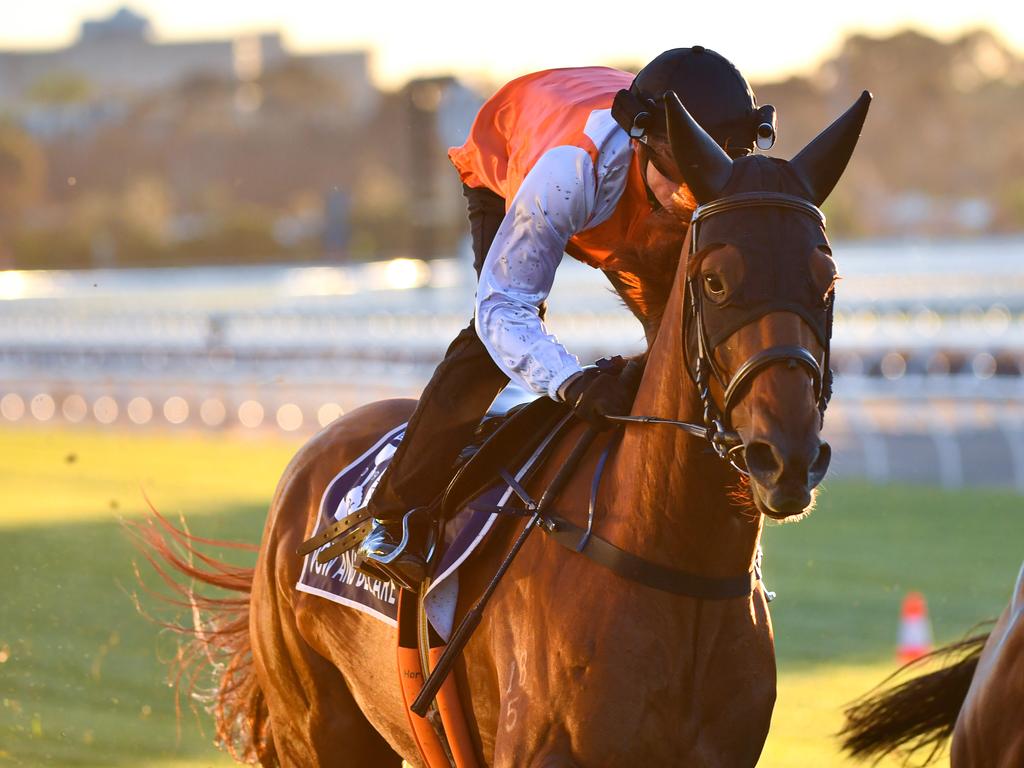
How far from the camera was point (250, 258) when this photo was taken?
1864 inches

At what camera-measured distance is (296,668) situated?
14.6 ft

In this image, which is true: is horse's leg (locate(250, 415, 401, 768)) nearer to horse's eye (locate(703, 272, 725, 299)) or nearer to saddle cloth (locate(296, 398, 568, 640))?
saddle cloth (locate(296, 398, 568, 640))

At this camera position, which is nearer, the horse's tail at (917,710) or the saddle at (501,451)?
the saddle at (501,451)

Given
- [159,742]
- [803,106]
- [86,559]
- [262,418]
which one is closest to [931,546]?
[86,559]

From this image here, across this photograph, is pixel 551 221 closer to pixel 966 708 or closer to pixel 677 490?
pixel 677 490

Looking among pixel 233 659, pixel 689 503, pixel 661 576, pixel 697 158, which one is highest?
pixel 697 158

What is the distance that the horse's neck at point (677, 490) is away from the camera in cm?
321

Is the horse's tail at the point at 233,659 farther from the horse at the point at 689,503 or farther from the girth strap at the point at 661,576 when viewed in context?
the girth strap at the point at 661,576

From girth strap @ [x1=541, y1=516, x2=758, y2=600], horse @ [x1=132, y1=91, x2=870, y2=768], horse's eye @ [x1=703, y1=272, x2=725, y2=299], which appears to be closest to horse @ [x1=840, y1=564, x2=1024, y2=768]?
horse @ [x1=132, y1=91, x2=870, y2=768]

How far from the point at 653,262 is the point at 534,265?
0.23m

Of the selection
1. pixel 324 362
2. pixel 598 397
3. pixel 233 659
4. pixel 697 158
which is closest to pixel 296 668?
pixel 233 659

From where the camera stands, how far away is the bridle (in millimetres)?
2881

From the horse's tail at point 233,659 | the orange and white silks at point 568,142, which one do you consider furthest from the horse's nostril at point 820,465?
the horse's tail at point 233,659

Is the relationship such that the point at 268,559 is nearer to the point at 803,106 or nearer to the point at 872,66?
the point at 803,106
